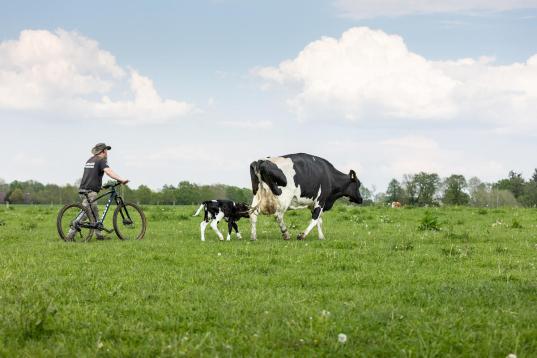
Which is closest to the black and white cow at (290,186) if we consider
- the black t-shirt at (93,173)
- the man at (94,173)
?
the man at (94,173)

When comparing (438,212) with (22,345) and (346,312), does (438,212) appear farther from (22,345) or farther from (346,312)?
(22,345)

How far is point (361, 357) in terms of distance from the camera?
19.8 feet

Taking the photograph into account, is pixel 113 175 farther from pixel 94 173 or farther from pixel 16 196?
pixel 16 196

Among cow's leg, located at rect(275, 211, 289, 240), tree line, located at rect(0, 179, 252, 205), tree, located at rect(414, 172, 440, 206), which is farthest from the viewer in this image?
tree, located at rect(414, 172, 440, 206)

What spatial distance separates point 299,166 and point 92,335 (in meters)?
10.9

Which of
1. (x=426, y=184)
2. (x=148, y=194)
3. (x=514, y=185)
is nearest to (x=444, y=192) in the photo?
(x=426, y=184)

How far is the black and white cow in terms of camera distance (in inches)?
645

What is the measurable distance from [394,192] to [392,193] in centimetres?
69

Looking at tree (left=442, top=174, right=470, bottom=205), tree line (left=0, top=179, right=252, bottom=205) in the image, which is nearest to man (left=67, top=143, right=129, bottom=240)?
tree line (left=0, top=179, right=252, bottom=205)

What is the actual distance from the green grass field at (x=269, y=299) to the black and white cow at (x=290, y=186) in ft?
5.04

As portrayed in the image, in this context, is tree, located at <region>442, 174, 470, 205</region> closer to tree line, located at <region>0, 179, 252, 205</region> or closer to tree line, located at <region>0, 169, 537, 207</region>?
tree line, located at <region>0, 169, 537, 207</region>

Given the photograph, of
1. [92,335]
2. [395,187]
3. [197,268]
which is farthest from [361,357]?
[395,187]

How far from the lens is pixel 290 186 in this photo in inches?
655

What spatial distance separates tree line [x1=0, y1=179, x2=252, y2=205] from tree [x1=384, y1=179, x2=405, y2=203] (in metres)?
35.0
